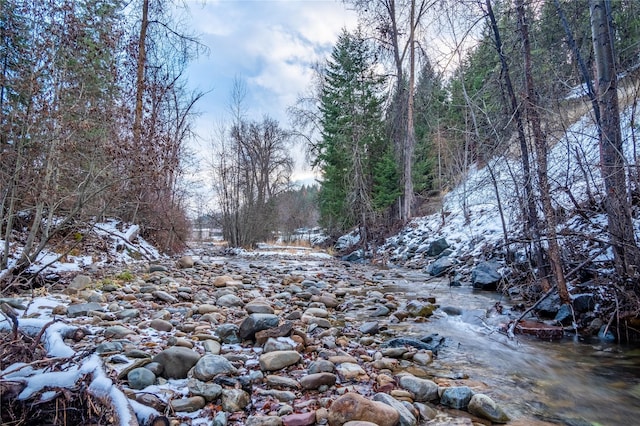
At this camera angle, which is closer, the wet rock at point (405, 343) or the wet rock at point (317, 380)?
the wet rock at point (317, 380)

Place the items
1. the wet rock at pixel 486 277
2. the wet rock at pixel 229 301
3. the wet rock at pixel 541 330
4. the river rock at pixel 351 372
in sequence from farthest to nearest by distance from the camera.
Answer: the wet rock at pixel 486 277 → the wet rock at pixel 229 301 → the wet rock at pixel 541 330 → the river rock at pixel 351 372

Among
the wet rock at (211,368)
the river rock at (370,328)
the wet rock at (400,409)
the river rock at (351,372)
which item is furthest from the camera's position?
the river rock at (370,328)

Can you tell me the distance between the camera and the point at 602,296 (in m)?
3.83

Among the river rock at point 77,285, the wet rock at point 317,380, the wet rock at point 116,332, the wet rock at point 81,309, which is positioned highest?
the river rock at point 77,285

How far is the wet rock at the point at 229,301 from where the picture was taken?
4.65 meters

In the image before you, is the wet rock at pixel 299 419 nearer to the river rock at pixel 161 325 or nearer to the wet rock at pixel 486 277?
A: the river rock at pixel 161 325

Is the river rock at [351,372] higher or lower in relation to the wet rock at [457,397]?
higher

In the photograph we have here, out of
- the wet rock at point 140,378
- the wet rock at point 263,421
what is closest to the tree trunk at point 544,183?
the wet rock at point 263,421

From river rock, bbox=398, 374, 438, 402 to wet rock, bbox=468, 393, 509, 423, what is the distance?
0.24 meters

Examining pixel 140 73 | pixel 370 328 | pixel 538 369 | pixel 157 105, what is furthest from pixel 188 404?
pixel 140 73

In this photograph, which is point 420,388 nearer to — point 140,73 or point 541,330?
point 541,330

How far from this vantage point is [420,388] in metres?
2.40

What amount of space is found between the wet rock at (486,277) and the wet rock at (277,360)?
184 inches

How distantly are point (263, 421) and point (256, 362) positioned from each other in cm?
89
